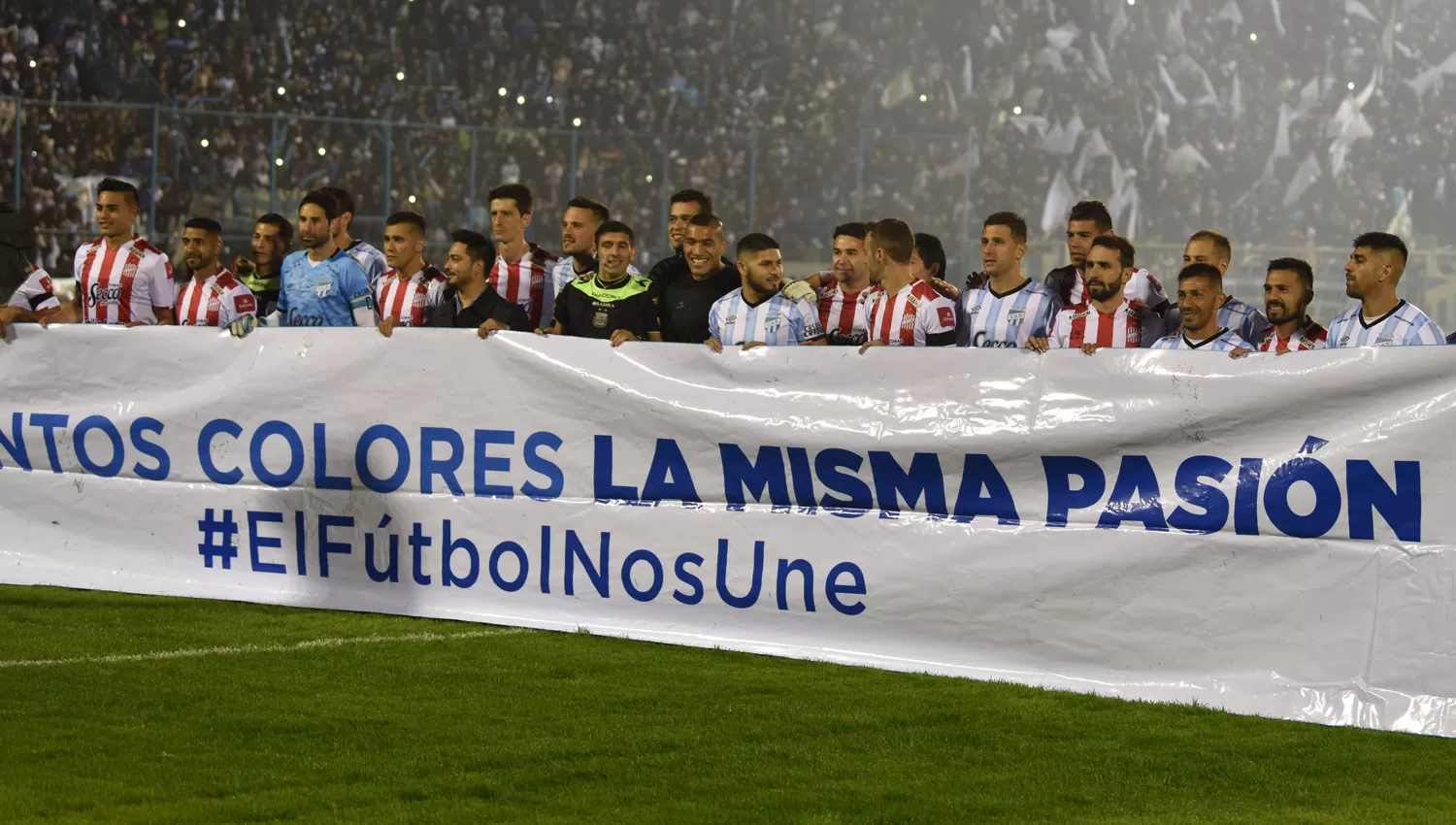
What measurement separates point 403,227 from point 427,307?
1.34 ft

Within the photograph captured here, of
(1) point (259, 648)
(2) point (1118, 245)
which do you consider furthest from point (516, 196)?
(2) point (1118, 245)

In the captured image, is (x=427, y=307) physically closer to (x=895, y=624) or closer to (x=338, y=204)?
(x=338, y=204)

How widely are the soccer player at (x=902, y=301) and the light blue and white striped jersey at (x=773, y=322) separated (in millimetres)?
313

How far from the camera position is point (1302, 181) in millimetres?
29203

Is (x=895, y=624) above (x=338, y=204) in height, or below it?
below

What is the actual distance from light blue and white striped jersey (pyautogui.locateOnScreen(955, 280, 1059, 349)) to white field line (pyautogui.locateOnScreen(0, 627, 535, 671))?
2.30 metres

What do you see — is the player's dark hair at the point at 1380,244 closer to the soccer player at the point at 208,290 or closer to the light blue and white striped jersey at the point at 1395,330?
the light blue and white striped jersey at the point at 1395,330

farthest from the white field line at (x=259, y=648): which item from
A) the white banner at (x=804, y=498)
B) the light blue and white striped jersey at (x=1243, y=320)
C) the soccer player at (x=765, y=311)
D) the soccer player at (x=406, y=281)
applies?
the light blue and white striped jersey at (x=1243, y=320)

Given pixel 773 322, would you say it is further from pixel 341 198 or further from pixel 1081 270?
pixel 341 198

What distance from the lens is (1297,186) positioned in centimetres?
2917

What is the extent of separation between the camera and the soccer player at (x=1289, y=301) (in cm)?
664

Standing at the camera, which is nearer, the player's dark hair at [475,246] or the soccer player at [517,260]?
the player's dark hair at [475,246]

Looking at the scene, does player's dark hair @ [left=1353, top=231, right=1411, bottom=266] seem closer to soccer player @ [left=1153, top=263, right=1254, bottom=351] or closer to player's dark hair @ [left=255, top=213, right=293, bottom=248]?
soccer player @ [left=1153, top=263, right=1254, bottom=351]

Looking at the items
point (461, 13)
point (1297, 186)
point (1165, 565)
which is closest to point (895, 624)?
point (1165, 565)
